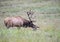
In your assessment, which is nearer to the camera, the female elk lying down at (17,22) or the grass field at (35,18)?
the grass field at (35,18)

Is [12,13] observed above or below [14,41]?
above

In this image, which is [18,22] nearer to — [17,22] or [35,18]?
[17,22]

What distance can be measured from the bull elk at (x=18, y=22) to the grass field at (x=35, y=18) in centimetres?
6

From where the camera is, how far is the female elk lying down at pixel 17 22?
3.45m

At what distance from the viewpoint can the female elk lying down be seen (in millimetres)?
3452

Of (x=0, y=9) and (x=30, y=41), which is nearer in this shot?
(x=30, y=41)

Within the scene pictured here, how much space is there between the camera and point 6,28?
3.37 metres

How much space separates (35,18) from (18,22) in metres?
0.35

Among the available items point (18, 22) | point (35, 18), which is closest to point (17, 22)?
point (18, 22)

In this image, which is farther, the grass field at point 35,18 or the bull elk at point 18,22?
the bull elk at point 18,22

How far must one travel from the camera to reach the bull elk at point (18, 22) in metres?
3.43

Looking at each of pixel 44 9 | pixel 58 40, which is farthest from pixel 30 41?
pixel 44 9

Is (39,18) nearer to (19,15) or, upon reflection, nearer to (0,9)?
(19,15)

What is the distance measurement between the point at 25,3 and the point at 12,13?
0.26 m
